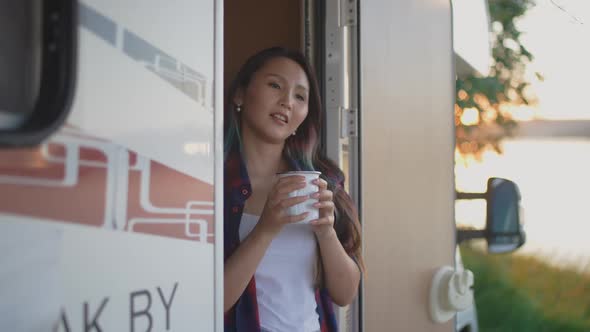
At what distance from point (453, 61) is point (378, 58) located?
2.13ft

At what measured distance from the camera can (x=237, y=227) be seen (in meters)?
2.06

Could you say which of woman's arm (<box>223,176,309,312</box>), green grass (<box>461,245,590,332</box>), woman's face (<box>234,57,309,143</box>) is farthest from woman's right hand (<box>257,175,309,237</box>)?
green grass (<box>461,245,590,332</box>)

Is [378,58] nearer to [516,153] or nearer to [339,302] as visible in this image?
[339,302]

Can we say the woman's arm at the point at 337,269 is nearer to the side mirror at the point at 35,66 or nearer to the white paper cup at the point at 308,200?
the white paper cup at the point at 308,200

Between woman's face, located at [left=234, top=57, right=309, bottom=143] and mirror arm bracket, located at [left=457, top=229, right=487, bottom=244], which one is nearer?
woman's face, located at [left=234, top=57, right=309, bottom=143]

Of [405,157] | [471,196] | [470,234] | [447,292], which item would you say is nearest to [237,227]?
[405,157]

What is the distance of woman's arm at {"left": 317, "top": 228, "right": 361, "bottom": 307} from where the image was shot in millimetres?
2098

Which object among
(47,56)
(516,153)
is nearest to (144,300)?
(47,56)

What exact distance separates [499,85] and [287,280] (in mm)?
4617

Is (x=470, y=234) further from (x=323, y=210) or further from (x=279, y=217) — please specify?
(x=279, y=217)

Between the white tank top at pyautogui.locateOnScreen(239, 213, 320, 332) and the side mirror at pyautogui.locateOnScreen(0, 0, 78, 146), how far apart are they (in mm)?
1146

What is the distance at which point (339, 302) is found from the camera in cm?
229

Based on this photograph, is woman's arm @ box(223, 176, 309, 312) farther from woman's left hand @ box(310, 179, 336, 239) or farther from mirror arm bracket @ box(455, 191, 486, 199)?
mirror arm bracket @ box(455, 191, 486, 199)

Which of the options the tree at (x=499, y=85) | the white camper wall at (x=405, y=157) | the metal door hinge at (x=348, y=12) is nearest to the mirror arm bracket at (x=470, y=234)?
the white camper wall at (x=405, y=157)
